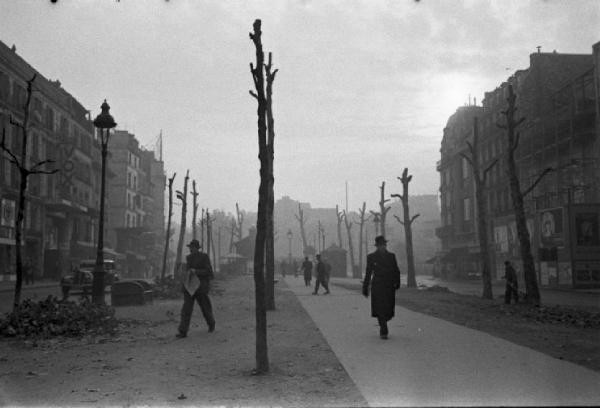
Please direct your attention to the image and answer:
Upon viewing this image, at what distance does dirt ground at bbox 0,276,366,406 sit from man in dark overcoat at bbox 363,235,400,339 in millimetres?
1007

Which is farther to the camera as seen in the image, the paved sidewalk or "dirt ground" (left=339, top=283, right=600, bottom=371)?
"dirt ground" (left=339, top=283, right=600, bottom=371)

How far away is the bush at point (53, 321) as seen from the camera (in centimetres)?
1073

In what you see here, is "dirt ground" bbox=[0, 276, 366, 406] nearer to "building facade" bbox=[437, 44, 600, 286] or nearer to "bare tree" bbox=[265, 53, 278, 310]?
"bare tree" bbox=[265, 53, 278, 310]

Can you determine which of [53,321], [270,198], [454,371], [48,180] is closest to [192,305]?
[53,321]

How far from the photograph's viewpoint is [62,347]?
372 inches

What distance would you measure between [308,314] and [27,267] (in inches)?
1044

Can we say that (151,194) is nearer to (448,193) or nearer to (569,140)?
(448,193)

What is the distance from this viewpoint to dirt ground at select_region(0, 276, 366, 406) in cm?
555

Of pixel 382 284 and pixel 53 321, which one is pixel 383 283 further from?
pixel 53 321

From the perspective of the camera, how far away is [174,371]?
6.94 m

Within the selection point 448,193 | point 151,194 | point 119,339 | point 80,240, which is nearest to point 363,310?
point 119,339

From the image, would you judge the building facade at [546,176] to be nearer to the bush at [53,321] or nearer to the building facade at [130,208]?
the bush at [53,321]

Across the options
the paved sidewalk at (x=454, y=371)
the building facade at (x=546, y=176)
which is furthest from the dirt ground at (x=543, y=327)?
the building facade at (x=546, y=176)

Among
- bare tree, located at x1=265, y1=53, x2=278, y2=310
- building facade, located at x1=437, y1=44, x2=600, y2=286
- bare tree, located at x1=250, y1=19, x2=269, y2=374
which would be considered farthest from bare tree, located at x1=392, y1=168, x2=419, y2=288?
bare tree, located at x1=250, y1=19, x2=269, y2=374
